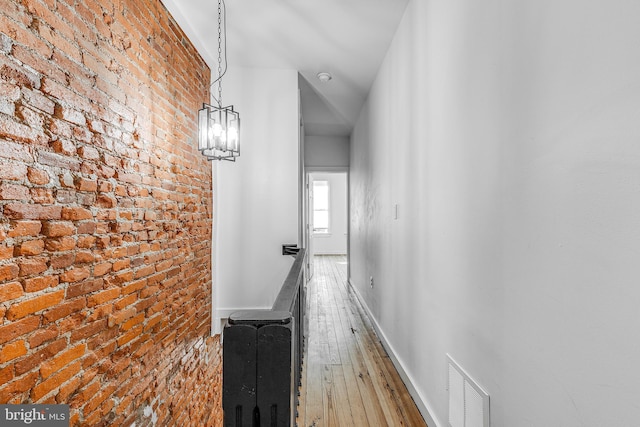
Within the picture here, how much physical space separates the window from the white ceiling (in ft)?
20.5

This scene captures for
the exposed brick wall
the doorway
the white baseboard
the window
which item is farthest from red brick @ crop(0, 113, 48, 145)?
the window

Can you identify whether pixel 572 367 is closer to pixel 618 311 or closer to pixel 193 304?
pixel 618 311

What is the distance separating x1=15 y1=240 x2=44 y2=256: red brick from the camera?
4.25 feet

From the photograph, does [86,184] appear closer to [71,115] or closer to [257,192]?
[71,115]

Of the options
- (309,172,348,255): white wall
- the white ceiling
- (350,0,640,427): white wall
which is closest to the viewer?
(350,0,640,427): white wall

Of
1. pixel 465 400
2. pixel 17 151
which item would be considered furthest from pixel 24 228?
pixel 465 400

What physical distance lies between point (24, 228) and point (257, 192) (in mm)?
2246

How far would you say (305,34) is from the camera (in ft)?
8.95

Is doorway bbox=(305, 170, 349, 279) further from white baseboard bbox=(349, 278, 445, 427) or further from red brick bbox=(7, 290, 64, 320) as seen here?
red brick bbox=(7, 290, 64, 320)

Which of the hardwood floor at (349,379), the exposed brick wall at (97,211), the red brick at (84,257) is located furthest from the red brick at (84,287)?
the hardwood floor at (349,379)

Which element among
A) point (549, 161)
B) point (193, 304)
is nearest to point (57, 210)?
point (193, 304)

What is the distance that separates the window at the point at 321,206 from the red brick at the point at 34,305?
867 centimetres

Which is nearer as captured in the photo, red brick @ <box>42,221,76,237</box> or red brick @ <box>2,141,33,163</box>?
red brick @ <box>2,141,33,163</box>

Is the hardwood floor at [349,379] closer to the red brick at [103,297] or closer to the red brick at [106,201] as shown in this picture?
the red brick at [103,297]
